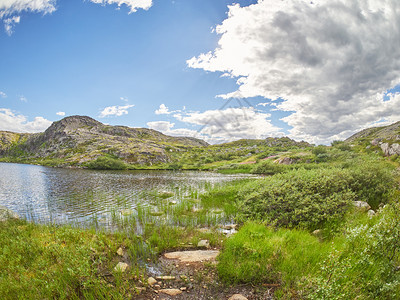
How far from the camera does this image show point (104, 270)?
278 inches

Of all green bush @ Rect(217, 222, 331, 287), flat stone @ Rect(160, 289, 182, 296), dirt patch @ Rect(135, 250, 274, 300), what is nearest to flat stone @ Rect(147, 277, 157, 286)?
dirt patch @ Rect(135, 250, 274, 300)

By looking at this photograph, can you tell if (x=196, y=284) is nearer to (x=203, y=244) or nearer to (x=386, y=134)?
(x=203, y=244)

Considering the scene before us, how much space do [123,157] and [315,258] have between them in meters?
110

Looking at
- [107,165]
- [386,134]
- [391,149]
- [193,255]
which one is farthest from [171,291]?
[386,134]

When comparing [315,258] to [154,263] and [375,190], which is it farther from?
[375,190]

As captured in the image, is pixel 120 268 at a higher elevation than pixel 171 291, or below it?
higher

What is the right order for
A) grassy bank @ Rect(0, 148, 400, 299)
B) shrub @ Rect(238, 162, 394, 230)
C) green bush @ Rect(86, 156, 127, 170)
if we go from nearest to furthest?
grassy bank @ Rect(0, 148, 400, 299) < shrub @ Rect(238, 162, 394, 230) < green bush @ Rect(86, 156, 127, 170)

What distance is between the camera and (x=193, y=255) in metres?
8.87

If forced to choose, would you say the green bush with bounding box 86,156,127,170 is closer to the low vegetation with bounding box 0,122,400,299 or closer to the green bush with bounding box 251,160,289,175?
the green bush with bounding box 251,160,289,175

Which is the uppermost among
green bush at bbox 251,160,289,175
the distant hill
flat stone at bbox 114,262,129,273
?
the distant hill

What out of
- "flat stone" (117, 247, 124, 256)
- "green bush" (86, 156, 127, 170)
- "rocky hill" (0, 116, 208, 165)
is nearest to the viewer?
"flat stone" (117, 247, 124, 256)

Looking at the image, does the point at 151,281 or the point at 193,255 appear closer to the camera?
the point at 151,281

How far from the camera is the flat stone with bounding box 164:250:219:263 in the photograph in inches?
330

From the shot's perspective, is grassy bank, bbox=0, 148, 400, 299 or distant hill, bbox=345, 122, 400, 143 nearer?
grassy bank, bbox=0, 148, 400, 299
